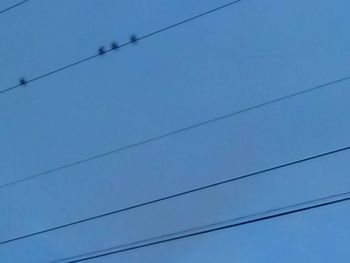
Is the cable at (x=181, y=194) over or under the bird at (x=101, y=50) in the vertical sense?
under

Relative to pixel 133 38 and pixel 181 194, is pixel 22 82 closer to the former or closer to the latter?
pixel 133 38

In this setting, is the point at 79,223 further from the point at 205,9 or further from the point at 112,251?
Result: the point at 205,9

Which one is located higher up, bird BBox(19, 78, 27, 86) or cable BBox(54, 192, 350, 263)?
bird BBox(19, 78, 27, 86)

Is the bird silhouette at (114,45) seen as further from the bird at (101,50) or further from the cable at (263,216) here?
the cable at (263,216)

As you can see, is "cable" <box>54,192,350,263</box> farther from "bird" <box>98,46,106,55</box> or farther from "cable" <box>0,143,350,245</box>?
"bird" <box>98,46,106,55</box>

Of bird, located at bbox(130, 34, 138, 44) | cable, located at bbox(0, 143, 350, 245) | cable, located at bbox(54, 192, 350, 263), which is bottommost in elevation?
cable, located at bbox(54, 192, 350, 263)

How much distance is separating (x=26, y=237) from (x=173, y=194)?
0.88 m

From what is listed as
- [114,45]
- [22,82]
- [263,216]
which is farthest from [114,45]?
[263,216]

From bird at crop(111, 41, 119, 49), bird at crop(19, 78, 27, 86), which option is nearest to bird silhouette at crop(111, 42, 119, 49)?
bird at crop(111, 41, 119, 49)

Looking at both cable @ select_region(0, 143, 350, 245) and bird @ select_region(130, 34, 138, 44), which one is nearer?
cable @ select_region(0, 143, 350, 245)

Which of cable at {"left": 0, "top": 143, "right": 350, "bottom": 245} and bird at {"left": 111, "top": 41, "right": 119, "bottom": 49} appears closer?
cable at {"left": 0, "top": 143, "right": 350, "bottom": 245}

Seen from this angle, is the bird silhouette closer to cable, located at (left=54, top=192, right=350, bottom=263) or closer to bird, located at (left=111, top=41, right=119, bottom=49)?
bird, located at (left=111, top=41, right=119, bottom=49)

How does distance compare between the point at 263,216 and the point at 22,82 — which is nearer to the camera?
the point at 263,216

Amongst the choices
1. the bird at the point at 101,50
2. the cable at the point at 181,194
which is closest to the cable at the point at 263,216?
the cable at the point at 181,194
